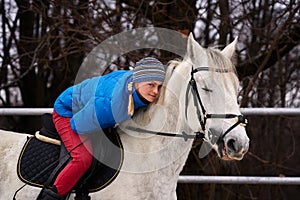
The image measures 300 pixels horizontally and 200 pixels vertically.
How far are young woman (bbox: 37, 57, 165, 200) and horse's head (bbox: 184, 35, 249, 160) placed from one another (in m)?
0.22

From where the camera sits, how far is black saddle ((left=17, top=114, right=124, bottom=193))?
3.12m

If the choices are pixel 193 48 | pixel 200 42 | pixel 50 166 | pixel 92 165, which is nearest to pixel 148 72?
pixel 193 48

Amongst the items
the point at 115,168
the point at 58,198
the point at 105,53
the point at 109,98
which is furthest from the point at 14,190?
the point at 105,53

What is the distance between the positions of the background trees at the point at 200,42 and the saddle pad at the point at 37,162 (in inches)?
113

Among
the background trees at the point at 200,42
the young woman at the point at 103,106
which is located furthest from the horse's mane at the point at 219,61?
the background trees at the point at 200,42

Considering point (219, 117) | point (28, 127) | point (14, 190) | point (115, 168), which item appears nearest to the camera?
point (219, 117)

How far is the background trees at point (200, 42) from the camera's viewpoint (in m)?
6.49

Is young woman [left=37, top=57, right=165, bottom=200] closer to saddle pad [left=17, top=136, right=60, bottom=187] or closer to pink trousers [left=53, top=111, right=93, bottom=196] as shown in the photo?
pink trousers [left=53, top=111, right=93, bottom=196]

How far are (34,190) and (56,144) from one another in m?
0.32

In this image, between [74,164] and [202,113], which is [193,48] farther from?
[74,164]

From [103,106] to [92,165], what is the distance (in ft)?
1.22

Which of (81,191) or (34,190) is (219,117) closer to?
(81,191)

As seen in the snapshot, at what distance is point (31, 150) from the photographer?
11.1ft

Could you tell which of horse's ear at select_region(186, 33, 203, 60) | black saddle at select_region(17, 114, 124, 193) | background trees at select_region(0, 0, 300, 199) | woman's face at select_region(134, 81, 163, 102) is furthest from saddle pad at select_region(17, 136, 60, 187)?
background trees at select_region(0, 0, 300, 199)
